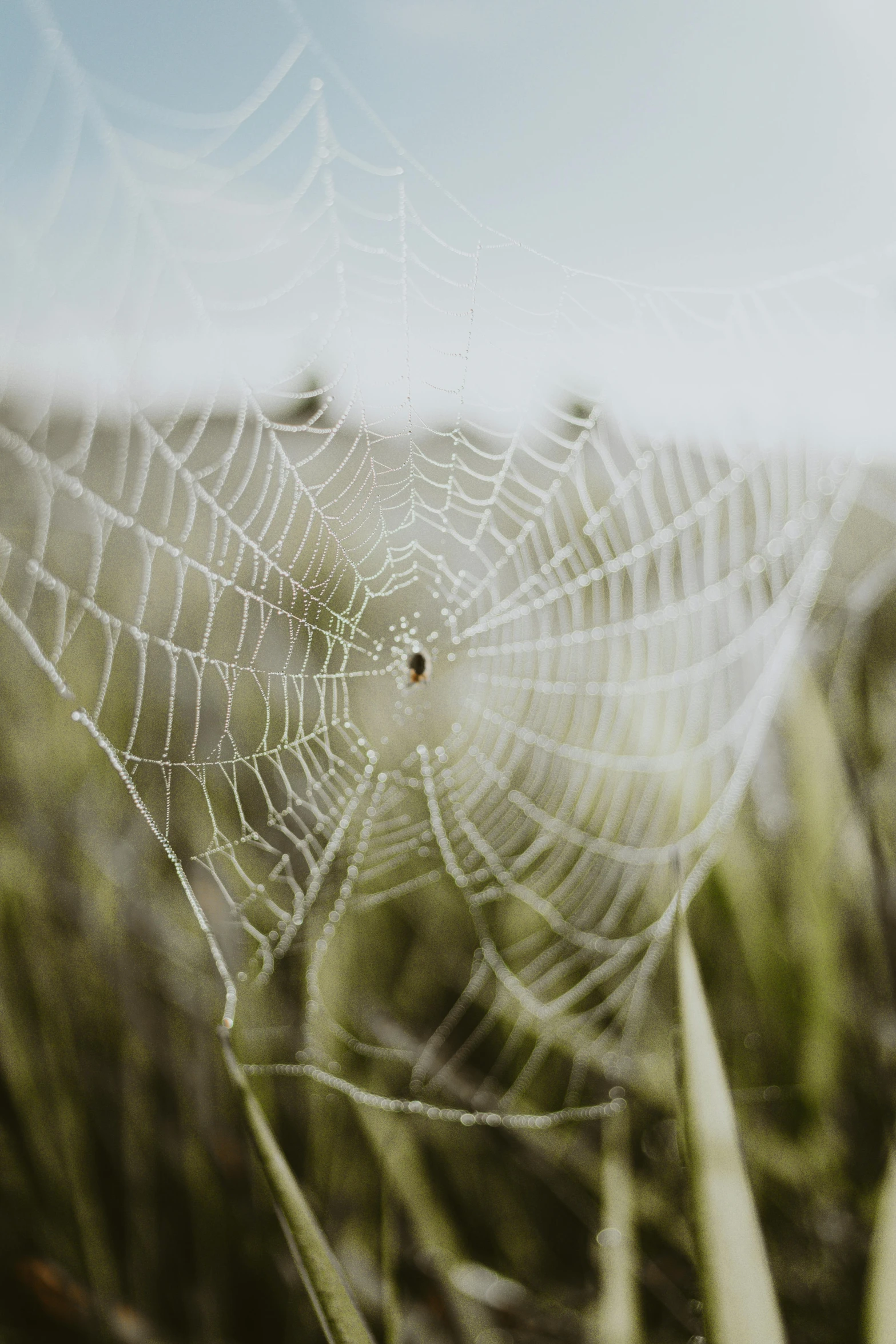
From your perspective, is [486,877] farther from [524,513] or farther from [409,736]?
[524,513]

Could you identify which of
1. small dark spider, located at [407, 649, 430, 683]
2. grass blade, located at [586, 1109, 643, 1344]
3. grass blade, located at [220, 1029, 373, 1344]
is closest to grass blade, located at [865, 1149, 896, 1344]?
grass blade, located at [586, 1109, 643, 1344]

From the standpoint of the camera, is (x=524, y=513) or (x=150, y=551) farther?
(x=524, y=513)

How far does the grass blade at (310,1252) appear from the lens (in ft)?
1.97

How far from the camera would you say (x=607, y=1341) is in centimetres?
91

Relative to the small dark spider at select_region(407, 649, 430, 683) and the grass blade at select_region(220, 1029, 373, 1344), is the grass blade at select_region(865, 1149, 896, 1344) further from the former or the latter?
the small dark spider at select_region(407, 649, 430, 683)

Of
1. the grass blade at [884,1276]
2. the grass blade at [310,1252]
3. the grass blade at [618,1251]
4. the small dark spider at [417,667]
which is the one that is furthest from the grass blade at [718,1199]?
the small dark spider at [417,667]

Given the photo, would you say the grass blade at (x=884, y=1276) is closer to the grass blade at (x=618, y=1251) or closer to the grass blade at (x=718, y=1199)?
the grass blade at (x=718, y=1199)

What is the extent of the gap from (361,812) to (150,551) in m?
0.93

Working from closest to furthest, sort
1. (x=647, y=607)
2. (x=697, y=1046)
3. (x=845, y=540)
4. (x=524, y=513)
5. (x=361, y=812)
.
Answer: (x=697, y=1046) → (x=361, y=812) → (x=647, y=607) → (x=524, y=513) → (x=845, y=540)

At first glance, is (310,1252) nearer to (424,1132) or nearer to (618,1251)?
(618,1251)

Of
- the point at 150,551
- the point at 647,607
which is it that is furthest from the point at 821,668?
the point at 150,551

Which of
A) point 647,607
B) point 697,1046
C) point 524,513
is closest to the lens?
point 697,1046

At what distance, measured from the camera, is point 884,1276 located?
0.71 metres

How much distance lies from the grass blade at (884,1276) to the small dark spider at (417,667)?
87 centimetres
